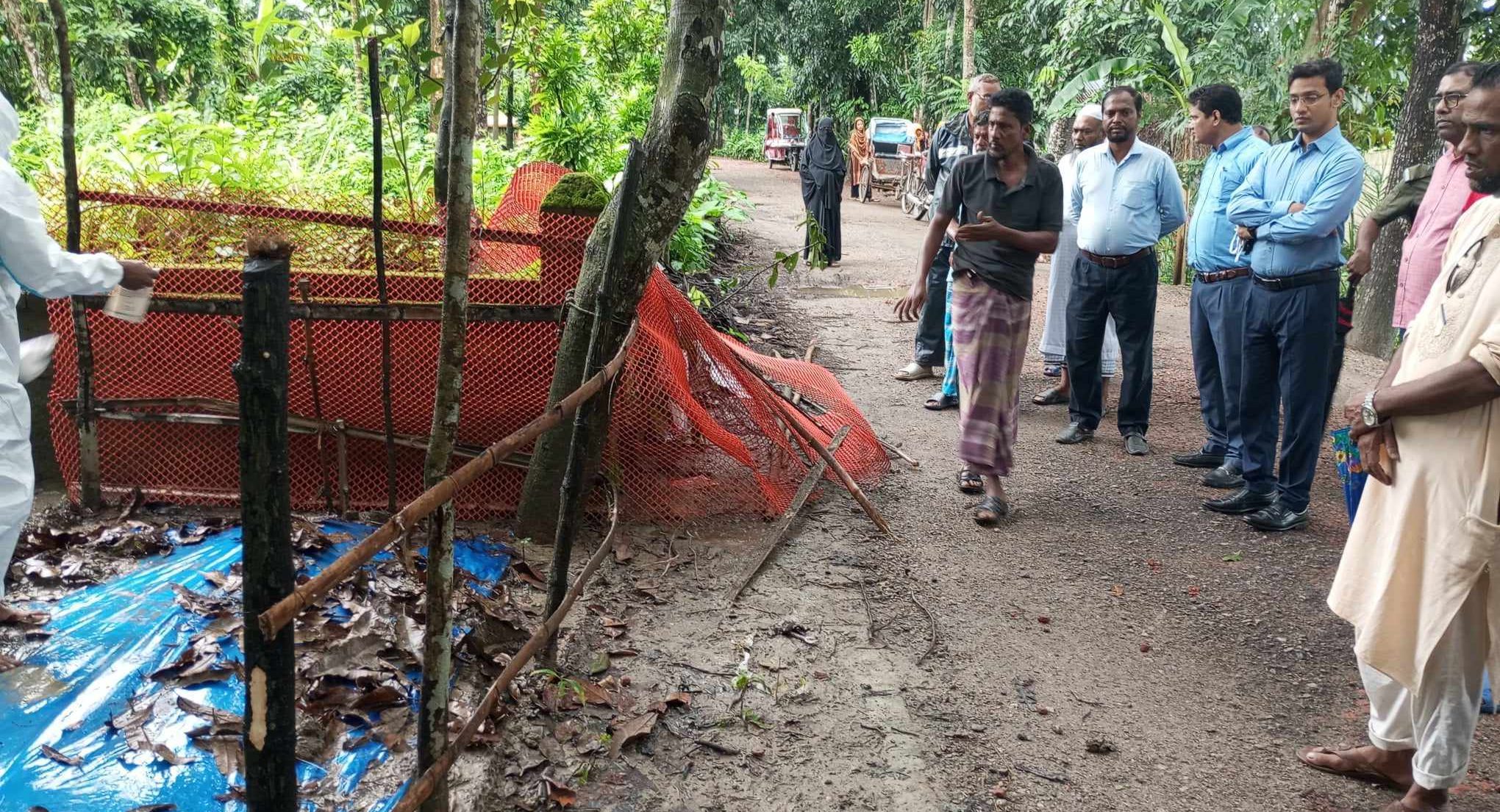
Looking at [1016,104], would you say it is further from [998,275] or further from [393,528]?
[393,528]

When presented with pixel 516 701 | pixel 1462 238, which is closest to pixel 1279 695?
pixel 1462 238

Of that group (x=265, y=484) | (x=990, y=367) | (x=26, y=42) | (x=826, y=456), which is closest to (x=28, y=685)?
(x=265, y=484)

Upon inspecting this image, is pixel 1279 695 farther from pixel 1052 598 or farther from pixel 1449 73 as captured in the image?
pixel 1449 73

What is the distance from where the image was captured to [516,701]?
3209 millimetres

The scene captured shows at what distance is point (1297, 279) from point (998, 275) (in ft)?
4.47

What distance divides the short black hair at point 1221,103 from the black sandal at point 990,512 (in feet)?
8.09

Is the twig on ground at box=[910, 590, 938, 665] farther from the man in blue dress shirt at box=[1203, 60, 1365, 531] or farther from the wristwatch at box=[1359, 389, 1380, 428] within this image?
the man in blue dress shirt at box=[1203, 60, 1365, 531]

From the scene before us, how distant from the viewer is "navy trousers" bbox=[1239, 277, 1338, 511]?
15.9ft

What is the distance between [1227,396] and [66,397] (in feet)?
18.0

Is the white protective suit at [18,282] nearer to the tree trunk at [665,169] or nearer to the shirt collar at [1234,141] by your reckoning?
the tree trunk at [665,169]

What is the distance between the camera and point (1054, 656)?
3.83 meters

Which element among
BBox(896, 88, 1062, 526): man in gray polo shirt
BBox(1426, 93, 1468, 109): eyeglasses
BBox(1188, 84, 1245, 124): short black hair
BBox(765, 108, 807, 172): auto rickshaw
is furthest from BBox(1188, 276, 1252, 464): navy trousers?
BBox(765, 108, 807, 172): auto rickshaw

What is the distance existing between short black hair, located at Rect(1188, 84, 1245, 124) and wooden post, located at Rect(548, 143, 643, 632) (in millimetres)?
3679

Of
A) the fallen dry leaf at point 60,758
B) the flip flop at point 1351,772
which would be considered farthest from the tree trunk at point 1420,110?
the fallen dry leaf at point 60,758
